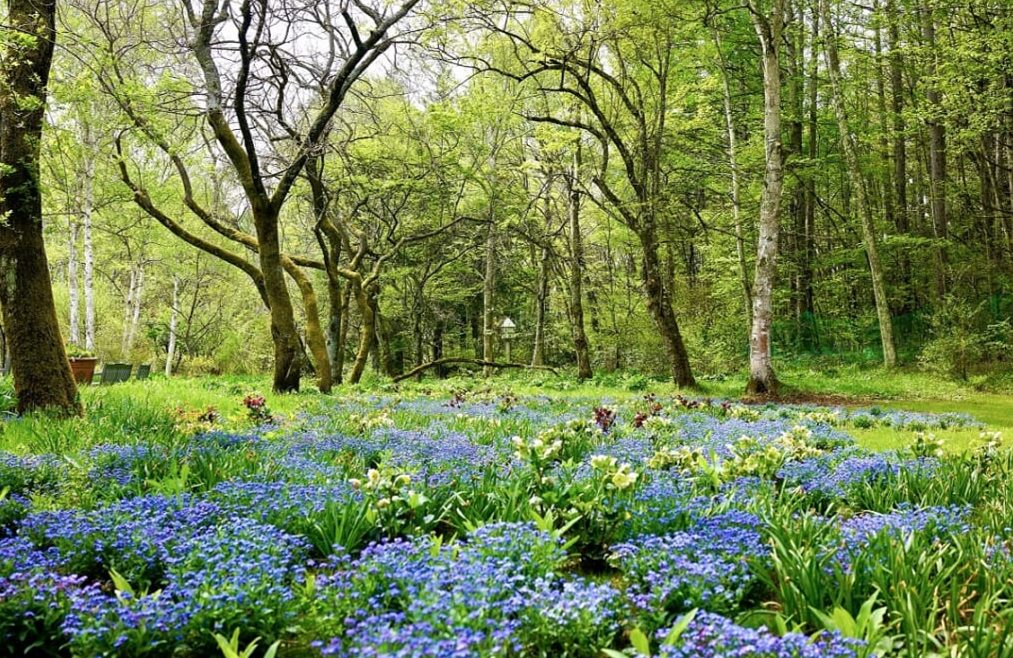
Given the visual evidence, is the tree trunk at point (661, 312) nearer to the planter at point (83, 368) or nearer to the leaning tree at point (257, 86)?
the leaning tree at point (257, 86)

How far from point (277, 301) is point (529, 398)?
465cm

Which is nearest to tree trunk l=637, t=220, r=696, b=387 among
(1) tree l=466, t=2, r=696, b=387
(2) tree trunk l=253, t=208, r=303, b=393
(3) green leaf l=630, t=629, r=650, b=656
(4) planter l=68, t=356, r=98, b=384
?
(1) tree l=466, t=2, r=696, b=387

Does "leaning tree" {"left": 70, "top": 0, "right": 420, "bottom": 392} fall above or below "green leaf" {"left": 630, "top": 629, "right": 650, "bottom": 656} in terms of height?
above

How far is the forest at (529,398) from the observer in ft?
6.62

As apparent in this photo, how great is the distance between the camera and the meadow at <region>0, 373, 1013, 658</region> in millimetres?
1852

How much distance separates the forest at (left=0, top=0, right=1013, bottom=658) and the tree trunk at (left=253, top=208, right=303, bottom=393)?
6cm

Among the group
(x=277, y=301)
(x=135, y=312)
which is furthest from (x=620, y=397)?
(x=135, y=312)

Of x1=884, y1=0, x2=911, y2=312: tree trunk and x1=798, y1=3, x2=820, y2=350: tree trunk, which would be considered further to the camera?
x1=798, y1=3, x2=820, y2=350: tree trunk

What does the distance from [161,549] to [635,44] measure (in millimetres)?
13561

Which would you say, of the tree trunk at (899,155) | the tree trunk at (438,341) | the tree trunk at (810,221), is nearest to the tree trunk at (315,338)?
the tree trunk at (810,221)

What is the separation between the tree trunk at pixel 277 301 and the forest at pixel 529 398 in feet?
0.19

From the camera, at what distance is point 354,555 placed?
2.86m

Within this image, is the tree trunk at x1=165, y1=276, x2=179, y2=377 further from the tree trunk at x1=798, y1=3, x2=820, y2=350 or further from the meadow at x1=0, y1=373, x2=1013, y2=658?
Result: the meadow at x1=0, y1=373, x2=1013, y2=658

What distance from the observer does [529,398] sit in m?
10.1
